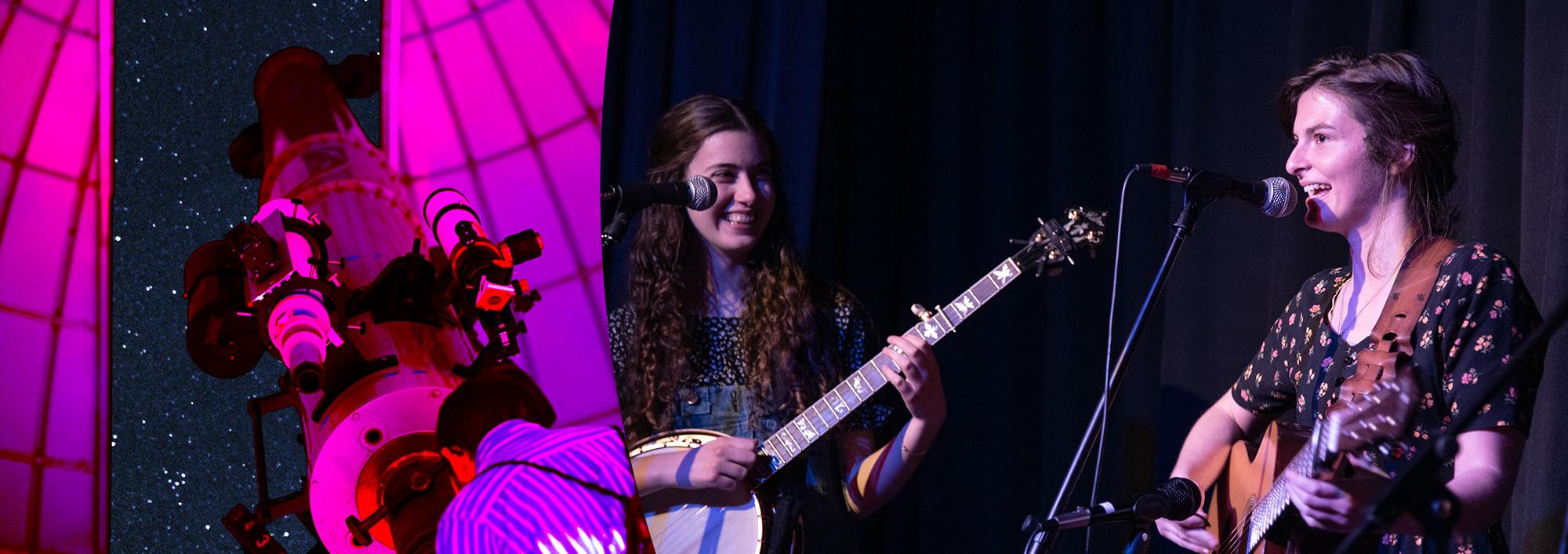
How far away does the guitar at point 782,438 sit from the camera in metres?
2.12

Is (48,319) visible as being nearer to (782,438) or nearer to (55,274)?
(55,274)

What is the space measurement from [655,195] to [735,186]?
88cm

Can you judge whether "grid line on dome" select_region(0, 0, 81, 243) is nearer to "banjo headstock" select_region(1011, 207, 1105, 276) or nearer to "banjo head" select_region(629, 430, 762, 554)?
"banjo head" select_region(629, 430, 762, 554)

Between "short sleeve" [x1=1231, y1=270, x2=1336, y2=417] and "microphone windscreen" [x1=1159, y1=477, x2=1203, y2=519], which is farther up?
"short sleeve" [x1=1231, y1=270, x2=1336, y2=417]

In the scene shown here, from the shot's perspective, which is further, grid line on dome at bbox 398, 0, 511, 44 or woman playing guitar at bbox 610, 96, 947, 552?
woman playing guitar at bbox 610, 96, 947, 552

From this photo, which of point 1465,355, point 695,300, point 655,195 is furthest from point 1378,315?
point 695,300

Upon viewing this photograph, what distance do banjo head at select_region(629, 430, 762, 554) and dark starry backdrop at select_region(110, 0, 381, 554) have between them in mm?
1566

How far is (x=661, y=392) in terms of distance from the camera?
2.22 meters

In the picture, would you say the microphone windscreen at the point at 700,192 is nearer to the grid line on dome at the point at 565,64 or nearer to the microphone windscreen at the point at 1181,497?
the microphone windscreen at the point at 1181,497

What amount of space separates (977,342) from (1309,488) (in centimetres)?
155

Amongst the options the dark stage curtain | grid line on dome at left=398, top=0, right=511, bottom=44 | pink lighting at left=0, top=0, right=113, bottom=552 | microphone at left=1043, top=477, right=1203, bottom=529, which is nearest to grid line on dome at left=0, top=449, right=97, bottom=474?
pink lighting at left=0, top=0, right=113, bottom=552

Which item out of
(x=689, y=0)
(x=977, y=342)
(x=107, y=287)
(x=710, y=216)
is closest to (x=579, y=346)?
(x=107, y=287)

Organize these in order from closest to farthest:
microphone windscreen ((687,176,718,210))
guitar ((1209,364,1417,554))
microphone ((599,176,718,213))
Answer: guitar ((1209,364,1417,554))
microphone ((599,176,718,213))
microphone windscreen ((687,176,718,210))

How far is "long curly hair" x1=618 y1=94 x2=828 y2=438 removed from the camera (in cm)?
222
